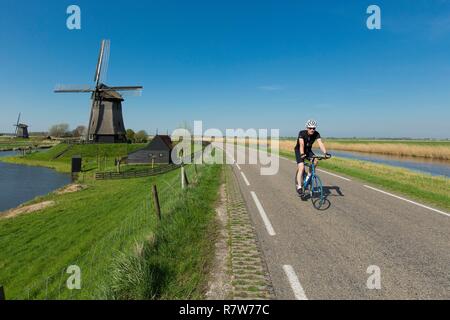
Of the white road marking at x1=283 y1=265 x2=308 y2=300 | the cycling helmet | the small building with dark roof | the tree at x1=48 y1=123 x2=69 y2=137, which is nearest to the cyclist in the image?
the cycling helmet

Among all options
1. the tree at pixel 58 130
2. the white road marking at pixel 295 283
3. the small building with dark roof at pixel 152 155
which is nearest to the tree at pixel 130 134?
the small building with dark roof at pixel 152 155

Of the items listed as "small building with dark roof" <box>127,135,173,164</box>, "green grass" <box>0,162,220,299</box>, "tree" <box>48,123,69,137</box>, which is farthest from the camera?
"tree" <box>48,123,69,137</box>

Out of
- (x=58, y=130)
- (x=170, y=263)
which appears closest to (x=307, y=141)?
(x=170, y=263)

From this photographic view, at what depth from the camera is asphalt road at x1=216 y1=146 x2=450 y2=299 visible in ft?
11.6

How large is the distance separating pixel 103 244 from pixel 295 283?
27.4 feet

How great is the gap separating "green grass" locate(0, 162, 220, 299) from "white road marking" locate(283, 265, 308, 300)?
1.30 meters

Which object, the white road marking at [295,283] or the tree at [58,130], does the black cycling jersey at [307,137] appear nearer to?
the white road marking at [295,283]

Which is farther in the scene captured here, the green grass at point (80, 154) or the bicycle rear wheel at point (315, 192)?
the green grass at point (80, 154)

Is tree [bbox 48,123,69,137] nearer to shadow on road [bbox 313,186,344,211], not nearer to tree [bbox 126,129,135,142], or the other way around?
tree [bbox 126,129,135,142]

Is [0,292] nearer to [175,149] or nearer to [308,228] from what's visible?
[308,228]

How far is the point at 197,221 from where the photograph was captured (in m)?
6.22

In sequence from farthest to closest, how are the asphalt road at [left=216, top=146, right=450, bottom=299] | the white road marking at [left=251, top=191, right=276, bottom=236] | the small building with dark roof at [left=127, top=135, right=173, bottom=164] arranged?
the small building with dark roof at [left=127, top=135, right=173, bottom=164] < the white road marking at [left=251, top=191, right=276, bottom=236] < the asphalt road at [left=216, top=146, right=450, bottom=299]

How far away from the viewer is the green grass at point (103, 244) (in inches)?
153
